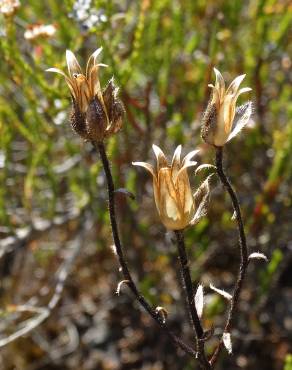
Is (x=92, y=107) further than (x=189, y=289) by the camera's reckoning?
No

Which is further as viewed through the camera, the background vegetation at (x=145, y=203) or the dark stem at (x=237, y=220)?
the background vegetation at (x=145, y=203)

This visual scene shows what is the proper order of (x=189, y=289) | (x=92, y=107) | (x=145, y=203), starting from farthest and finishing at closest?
1. (x=145, y=203)
2. (x=189, y=289)
3. (x=92, y=107)

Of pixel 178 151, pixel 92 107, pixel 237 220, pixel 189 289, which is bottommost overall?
pixel 189 289

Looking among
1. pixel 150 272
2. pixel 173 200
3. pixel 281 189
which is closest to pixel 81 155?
pixel 150 272

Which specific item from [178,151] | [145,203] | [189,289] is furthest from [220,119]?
[145,203]

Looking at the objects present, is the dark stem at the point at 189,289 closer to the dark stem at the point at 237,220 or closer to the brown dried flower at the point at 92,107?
the dark stem at the point at 237,220

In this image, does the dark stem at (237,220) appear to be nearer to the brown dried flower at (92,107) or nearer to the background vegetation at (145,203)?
the brown dried flower at (92,107)

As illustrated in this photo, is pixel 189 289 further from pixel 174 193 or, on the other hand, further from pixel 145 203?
pixel 145 203

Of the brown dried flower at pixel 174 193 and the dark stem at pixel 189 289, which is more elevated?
the brown dried flower at pixel 174 193

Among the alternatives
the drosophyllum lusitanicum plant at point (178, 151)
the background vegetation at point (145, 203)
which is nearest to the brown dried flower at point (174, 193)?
the drosophyllum lusitanicum plant at point (178, 151)

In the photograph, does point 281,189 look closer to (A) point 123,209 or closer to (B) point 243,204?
(B) point 243,204
